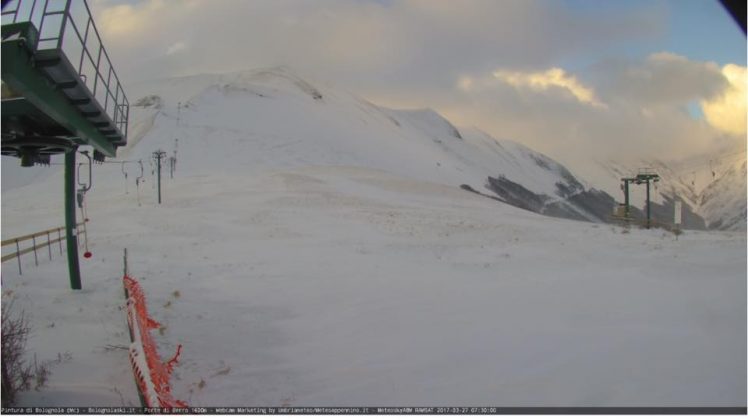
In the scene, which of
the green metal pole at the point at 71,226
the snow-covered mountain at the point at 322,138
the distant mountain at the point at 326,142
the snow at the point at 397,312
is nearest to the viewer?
the snow at the point at 397,312

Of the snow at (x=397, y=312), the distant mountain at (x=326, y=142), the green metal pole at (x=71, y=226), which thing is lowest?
the snow at (x=397, y=312)

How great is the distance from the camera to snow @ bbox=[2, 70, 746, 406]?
22.5 feet

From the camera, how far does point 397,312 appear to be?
10.8 meters

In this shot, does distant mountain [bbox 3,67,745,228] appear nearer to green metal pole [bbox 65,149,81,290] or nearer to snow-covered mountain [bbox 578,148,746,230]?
snow-covered mountain [bbox 578,148,746,230]

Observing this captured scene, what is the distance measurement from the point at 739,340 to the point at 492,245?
509 inches

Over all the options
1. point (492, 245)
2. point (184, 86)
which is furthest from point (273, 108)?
point (492, 245)

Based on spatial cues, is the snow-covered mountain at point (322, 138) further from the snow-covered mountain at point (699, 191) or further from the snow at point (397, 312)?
the snow at point (397, 312)

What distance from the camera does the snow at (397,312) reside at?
22.5 ft

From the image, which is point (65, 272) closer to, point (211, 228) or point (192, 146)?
point (211, 228)

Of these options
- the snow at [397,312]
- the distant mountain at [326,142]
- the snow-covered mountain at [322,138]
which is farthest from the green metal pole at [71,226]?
the snow-covered mountain at [322,138]

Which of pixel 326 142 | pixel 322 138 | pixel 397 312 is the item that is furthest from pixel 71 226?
pixel 322 138

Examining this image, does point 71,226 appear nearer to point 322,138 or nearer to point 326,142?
point 326,142

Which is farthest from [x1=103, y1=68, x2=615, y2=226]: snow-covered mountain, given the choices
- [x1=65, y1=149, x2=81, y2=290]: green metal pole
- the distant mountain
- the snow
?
[x1=65, y1=149, x2=81, y2=290]: green metal pole

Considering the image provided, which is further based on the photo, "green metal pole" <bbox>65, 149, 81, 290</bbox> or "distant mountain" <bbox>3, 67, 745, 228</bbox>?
"distant mountain" <bbox>3, 67, 745, 228</bbox>
